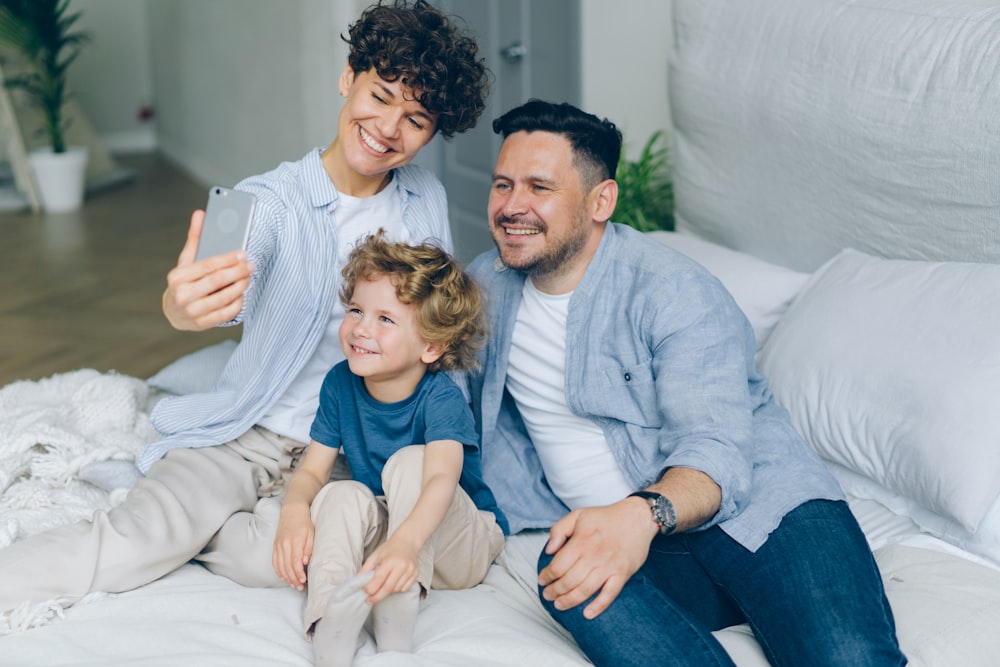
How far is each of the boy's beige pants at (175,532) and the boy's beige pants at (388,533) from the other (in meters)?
0.18

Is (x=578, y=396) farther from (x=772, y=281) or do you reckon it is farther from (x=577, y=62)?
(x=577, y=62)

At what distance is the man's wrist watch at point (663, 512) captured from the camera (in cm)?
156

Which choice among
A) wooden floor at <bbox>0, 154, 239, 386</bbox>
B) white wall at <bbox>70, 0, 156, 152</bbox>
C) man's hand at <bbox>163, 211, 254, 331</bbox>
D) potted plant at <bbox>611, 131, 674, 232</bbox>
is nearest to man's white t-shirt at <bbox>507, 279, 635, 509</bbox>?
man's hand at <bbox>163, 211, 254, 331</bbox>

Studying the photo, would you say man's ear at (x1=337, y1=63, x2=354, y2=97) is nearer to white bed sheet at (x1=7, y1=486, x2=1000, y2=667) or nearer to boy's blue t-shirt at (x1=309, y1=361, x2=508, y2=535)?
boy's blue t-shirt at (x1=309, y1=361, x2=508, y2=535)

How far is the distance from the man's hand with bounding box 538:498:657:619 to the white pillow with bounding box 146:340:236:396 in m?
1.29

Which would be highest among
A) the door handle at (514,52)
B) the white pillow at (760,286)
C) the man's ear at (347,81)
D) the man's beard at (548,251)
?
the man's ear at (347,81)

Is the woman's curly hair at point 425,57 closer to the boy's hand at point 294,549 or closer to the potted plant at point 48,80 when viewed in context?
the boy's hand at point 294,549

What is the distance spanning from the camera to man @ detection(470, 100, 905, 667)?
59.9 inches

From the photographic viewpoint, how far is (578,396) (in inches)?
71.7

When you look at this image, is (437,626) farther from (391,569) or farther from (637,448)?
(637,448)

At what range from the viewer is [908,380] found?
1.79 metres

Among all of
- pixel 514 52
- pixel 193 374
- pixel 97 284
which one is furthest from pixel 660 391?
pixel 97 284

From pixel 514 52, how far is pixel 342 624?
301 centimetres

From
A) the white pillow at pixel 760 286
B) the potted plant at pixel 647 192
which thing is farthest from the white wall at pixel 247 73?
the white pillow at pixel 760 286
